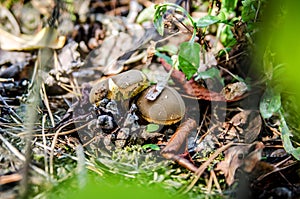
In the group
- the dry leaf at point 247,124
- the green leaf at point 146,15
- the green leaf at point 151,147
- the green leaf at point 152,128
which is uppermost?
the green leaf at point 146,15

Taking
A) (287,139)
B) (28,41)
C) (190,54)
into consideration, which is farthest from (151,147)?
(28,41)

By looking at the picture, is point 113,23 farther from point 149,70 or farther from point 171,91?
point 171,91

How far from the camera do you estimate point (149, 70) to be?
158cm

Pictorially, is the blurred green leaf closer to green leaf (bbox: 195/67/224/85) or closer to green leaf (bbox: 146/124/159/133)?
green leaf (bbox: 195/67/224/85)

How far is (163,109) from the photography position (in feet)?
3.97

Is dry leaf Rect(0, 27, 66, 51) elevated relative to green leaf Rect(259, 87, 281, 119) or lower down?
elevated

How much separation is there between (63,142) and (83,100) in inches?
9.3

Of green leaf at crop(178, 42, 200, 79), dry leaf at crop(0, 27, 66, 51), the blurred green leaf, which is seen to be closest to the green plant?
green leaf at crop(178, 42, 200, 79)

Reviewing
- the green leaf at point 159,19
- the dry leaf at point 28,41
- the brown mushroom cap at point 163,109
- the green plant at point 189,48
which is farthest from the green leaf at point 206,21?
the dry leaf at point 28,41

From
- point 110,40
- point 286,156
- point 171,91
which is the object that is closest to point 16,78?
point 110,40

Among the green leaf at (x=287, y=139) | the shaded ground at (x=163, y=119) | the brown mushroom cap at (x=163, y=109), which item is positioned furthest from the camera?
the brown mushroom cap at (x=163, y=109)

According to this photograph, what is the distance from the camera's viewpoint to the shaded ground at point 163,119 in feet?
3.26

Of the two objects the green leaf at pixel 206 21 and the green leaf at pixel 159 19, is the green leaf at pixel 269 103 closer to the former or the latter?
the green leaf at pixel 206 21

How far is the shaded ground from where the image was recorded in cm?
99
